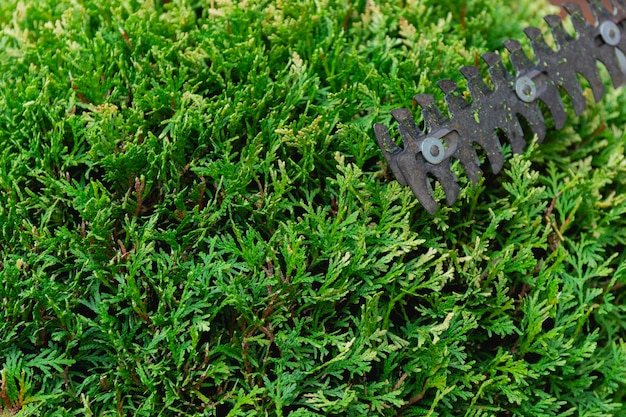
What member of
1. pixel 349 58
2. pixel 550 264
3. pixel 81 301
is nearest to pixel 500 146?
pixel 550 264

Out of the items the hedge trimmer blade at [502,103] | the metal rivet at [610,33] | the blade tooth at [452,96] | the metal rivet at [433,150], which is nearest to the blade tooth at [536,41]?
the hedge trimmer blade at [502,103]

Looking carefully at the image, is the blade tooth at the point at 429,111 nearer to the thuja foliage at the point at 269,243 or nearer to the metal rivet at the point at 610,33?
the thuja foliage at the point at 269,243

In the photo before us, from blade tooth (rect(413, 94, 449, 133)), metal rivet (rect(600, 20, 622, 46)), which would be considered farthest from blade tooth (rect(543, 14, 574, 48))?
blade tooth (rect(413, 94, 449, 133))

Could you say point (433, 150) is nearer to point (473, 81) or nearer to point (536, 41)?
point (473, 81)

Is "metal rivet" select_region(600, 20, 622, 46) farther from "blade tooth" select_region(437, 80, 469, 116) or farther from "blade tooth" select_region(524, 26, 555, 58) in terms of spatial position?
"blade tooth" select_region(437, 80, 469, 116)

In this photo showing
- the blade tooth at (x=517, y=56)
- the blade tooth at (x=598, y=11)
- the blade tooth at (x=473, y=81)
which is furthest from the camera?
Result: the blade tooth at (x=598, y=11)

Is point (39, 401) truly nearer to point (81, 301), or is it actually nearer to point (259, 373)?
point (81, 301)

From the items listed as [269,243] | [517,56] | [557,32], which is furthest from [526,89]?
[269,243]
